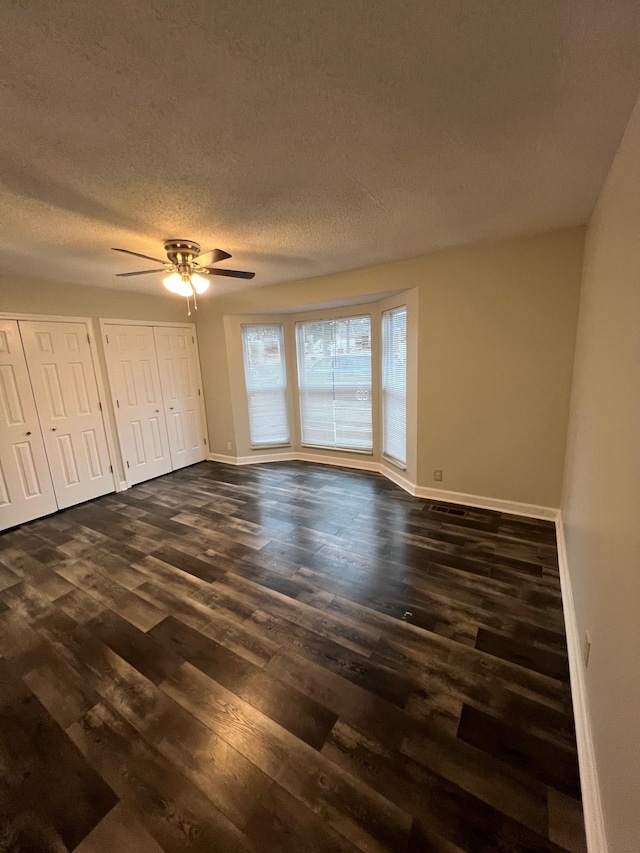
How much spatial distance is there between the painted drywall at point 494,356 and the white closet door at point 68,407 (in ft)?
10.2

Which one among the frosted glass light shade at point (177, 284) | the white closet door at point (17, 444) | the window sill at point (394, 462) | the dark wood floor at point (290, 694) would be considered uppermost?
the frosted glass light shade at point (177, 284)

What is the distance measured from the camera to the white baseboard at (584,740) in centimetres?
103

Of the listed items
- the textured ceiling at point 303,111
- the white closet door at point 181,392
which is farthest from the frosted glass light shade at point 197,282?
the white closet door at point 181,392

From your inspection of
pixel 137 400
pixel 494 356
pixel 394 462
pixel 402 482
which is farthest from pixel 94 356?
Result: pixel 494 356

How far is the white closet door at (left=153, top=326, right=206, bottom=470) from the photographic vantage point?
15.3 feet

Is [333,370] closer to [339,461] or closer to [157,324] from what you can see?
[339,461]

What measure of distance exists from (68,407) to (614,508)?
4659 mm

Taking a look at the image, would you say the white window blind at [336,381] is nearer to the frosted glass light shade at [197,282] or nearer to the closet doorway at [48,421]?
the frosted glass light shade at [197,282]

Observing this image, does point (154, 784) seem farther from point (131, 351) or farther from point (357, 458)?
point (131, 351)

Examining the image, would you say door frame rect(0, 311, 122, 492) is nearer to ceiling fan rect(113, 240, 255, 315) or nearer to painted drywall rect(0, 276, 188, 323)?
painted drywall rect(0, 276, 188, 323)

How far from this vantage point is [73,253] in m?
2.69

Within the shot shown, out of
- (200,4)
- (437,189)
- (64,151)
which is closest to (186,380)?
(64,151)

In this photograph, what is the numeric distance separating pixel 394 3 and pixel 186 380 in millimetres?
4644

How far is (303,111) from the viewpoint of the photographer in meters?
1.25
